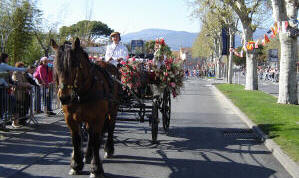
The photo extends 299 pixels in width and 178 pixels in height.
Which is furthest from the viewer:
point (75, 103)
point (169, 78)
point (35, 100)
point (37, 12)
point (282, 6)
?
point (37, 12)

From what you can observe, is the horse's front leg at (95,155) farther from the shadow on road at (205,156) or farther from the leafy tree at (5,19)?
the leafy tree at (5,19)

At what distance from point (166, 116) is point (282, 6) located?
7796mm

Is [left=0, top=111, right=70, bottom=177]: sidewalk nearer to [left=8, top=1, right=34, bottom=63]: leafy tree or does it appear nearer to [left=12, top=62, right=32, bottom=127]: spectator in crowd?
[left=12, top=62, right=32, bottom=127]: spectator in crowd

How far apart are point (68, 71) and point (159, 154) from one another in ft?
10.3

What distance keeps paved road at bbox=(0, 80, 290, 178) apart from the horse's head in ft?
4.99

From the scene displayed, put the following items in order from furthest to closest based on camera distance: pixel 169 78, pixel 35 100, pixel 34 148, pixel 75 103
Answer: pixel 35 100, pixel 169 78, pixel 34 148, pixel 75 103

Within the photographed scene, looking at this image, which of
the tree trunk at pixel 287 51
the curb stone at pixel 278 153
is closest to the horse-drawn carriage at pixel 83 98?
the curb stone at pixel 278 153

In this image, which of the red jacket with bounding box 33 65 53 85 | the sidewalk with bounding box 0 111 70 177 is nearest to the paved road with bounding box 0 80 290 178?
the sidewalk with bounding box 0 111 70 177

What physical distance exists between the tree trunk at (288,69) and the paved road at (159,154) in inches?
202

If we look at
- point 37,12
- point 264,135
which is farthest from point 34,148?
point 37,12

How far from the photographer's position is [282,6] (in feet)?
46.9

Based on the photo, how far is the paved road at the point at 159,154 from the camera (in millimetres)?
6180

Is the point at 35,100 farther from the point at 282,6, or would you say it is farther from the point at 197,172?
the point at 282,6

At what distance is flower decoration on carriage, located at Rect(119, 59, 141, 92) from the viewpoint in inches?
332
